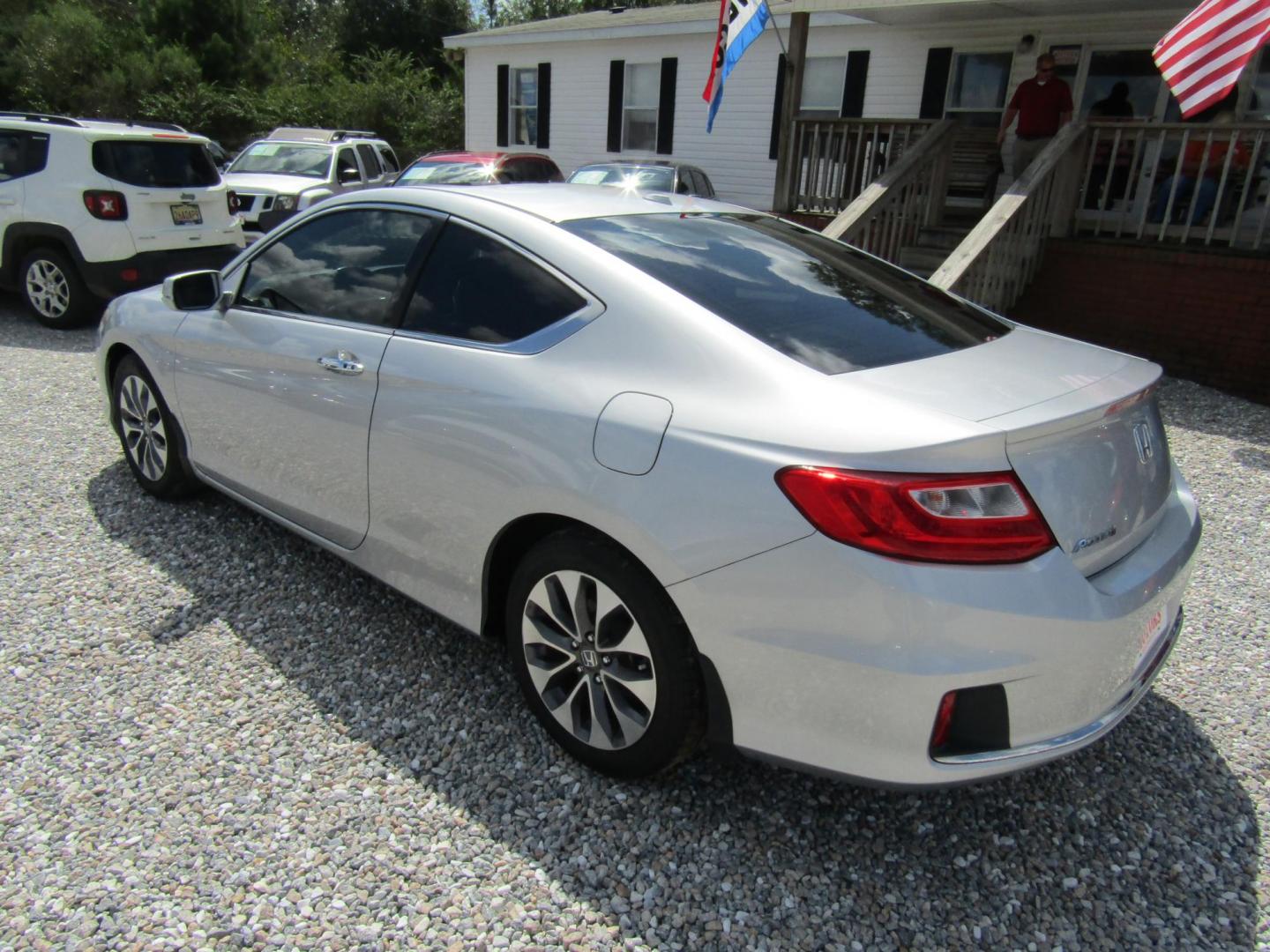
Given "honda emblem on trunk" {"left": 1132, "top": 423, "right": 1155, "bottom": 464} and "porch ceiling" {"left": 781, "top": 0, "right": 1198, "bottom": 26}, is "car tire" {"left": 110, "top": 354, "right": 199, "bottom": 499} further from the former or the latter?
"porch ceiling" {"left": 781, "top": 0, "right": 1198, "bottom": 26}

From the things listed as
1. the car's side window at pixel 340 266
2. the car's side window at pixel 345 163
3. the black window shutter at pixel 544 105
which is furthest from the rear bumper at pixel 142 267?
the black window shutter at pixel 544 105

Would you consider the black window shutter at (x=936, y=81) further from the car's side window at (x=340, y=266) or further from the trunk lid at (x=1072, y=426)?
the trunk lid at (x=1072, y=426)

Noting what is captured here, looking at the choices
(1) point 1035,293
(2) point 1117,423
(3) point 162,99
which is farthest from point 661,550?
(3) point 162,99

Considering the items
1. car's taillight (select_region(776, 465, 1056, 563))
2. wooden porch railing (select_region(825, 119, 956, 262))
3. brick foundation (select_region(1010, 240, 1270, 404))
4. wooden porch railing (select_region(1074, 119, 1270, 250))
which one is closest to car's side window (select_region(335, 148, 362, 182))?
wooden porch railing (select_region(825, 119, 956, 262))

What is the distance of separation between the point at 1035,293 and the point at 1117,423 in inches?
272

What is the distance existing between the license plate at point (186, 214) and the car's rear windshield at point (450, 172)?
3.59m

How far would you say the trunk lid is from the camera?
81.7 inches

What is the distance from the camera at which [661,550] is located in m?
2.21

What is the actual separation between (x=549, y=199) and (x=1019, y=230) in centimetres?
623

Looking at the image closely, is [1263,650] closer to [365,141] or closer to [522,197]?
[522,197]

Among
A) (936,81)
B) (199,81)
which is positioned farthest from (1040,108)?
(199,81)

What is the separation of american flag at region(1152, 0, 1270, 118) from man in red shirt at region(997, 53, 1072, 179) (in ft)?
5.96

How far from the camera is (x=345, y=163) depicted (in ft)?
43.2

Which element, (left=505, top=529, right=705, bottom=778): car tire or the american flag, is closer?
(left=505, top=529, right=705, bottom=778): car tire
